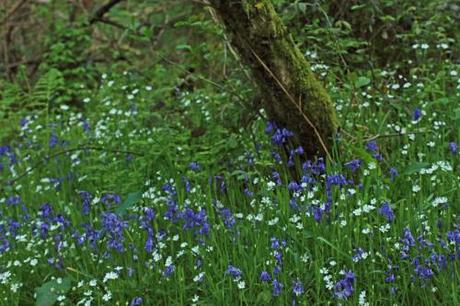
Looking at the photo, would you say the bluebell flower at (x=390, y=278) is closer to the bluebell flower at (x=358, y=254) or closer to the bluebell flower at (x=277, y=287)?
the bluebell flower at (x=358, y=254)

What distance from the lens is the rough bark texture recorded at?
13.3ft

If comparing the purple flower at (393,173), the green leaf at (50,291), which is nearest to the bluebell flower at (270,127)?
the purple flower at (393,173)

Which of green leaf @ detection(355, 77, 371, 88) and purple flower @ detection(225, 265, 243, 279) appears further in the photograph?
green leaf @ detection(355, 77, 371, 88)

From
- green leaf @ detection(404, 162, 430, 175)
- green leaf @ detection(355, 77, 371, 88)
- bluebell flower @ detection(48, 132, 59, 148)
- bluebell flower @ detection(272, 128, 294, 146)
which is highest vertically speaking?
green leaf @ detection(355, 77, 371, 88)

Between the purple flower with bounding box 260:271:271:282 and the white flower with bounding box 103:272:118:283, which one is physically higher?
the white flower with bounding box 103:272:118:283

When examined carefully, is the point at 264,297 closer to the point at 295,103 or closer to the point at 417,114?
the point at 295,103

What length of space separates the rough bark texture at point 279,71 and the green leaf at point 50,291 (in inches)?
60.0

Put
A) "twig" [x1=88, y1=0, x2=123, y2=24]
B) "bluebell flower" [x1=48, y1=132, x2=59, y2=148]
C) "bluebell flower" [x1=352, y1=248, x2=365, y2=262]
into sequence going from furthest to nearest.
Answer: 1. "twig" [x1=88, y1=0, x2=123, y2=24]
2. "bluebell flower" [x1=48, y1=132, x2=59, y2=148]
3. "bluebell flower" [x1=352, y1=248, x2=365, y2=262]

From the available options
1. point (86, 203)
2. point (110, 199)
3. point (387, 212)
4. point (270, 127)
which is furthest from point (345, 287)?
point (110, 199)

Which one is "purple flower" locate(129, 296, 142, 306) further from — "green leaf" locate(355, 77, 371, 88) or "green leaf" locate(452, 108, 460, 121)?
"green leaf" locate(452, 108, 460, 121)

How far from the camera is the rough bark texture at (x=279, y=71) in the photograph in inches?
159

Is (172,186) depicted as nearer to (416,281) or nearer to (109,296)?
(109,296)

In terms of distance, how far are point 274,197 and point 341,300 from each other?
0.95 metres

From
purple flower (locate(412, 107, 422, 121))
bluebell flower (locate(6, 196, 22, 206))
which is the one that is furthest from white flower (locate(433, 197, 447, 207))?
bluebell flower (locate(6, 196, 22, 206))
